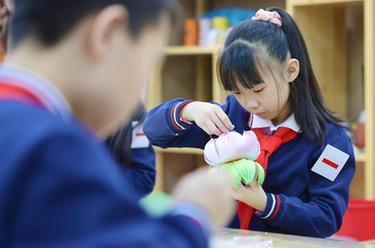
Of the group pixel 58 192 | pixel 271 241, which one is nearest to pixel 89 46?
pixel 58 192

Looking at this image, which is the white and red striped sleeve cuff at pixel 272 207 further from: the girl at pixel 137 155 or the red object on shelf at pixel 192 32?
the red object on shelf at pixel 192 32

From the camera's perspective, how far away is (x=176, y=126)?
1.40 meters

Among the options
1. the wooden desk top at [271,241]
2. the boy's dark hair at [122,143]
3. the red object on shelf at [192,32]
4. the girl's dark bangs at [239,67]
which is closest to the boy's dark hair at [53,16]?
the wooden desk top at [271,241]

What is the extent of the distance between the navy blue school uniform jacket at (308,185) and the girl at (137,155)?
1.08 ft

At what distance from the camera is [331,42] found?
226 centimetres

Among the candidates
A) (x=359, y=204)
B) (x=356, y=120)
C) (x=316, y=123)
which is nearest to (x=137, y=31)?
(x=316, y=123)

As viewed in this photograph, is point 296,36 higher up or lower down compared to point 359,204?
higher up

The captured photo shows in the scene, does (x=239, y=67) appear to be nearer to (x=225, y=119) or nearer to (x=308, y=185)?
(x=225, y=119)

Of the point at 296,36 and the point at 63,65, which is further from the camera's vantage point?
the point at 296,36

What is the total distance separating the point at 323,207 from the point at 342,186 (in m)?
0.06

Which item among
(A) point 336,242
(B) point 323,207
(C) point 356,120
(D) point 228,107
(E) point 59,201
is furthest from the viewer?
(C) point 356,120

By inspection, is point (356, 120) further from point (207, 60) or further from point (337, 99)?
point (207, 60)

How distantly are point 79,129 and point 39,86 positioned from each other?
0.16 ft

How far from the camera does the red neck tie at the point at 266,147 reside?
131 centimetres
